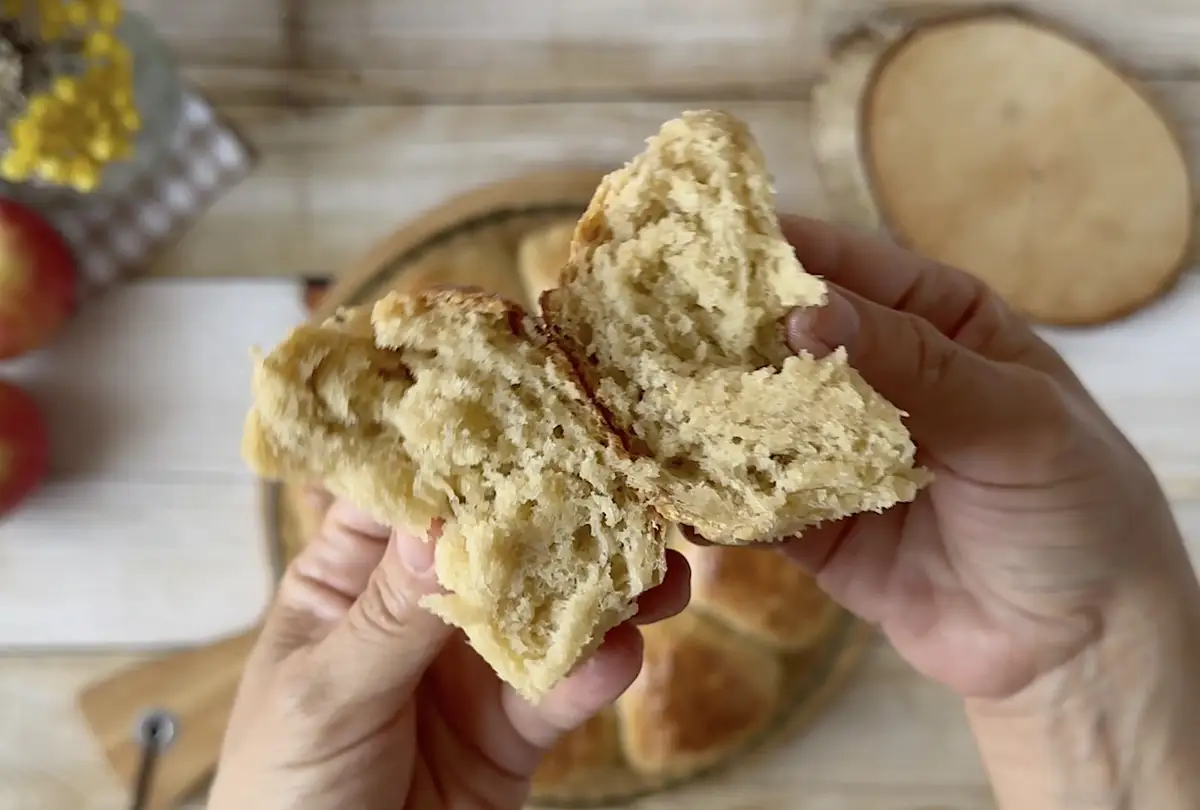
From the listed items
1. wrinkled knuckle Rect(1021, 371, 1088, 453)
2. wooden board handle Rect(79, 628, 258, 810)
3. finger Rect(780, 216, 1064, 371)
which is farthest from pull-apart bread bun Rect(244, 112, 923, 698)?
wooden board handle Rect(79, 628, 258, 810)

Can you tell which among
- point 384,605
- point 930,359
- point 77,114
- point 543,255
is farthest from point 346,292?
point 930,359

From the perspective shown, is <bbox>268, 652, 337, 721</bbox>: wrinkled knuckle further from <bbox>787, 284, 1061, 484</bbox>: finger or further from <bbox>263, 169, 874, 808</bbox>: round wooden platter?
<bbox>787, 284, 1061, 484</bbox>: finger

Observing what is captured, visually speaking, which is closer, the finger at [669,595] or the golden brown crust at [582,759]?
the finger at [669,595]

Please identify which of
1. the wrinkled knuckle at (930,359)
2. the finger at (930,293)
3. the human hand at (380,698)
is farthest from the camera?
the finger at (930,293)

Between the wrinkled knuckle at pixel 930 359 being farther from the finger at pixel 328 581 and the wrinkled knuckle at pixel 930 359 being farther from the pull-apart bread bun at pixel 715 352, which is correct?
the finger at pixel 328 581

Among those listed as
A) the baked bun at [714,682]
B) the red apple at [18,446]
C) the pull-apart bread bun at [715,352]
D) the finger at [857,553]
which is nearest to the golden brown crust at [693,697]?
the baked bun at [714,682]

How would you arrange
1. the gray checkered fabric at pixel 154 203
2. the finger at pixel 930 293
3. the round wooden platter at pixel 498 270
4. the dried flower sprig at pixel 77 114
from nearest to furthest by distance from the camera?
1. the finger at pixel 930 293
2. the dried flower sprig at pixel 77 114
3. the round wooden platter at pixel 498 270
4. the gray checkered fabric at pixel 154 203
